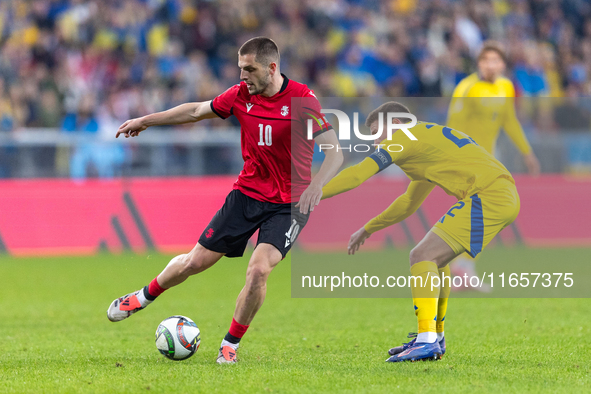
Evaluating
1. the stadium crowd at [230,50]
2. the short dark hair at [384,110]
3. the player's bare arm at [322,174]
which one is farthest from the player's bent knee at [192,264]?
the stadium crowd at [230,50]

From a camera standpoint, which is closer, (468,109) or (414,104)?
(468,109)

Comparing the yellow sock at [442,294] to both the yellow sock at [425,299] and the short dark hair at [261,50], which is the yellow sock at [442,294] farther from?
the short dark hair at [261,50]

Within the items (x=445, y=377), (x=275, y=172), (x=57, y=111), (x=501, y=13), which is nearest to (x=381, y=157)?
(x=275, y=172)

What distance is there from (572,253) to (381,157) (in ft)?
A: 27.1

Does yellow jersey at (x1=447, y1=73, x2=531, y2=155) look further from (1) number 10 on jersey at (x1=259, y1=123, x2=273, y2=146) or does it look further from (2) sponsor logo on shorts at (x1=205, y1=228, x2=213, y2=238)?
(2) sponsor logo on shorts at (x1=205, y1=228, x2=213, y2=238)

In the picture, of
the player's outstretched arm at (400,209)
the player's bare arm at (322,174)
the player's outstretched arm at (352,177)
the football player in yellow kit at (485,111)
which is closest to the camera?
the player's bare arm at (322,174)

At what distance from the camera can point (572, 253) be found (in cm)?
1318

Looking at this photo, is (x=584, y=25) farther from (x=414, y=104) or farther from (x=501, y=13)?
(x=414, y=104)

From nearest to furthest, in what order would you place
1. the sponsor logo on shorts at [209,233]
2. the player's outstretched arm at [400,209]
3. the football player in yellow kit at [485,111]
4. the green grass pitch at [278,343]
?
the green grass pitch at [278,343]
the sponsor logo on shorts at [209,233]
the player's outstretched arm at [400,209]
the football player in yellow kit at [485,111]

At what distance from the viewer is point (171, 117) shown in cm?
654

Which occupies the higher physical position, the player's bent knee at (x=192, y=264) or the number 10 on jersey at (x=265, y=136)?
the number 10 on jersey at (x=265, y=136)

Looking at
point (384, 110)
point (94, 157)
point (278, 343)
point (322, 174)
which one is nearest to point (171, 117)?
point (322, 174)

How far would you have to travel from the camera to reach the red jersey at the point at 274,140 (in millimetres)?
6254

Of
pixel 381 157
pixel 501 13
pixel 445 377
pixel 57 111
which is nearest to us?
pixel 445 377
